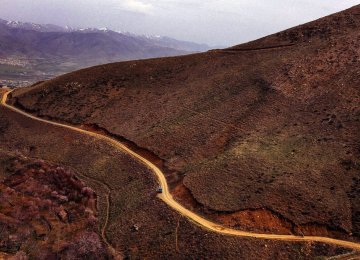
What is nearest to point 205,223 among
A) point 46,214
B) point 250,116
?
point 46,214

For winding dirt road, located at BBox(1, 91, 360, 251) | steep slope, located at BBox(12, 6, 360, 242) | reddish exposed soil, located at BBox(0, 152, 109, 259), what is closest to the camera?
winding dirt road, located at BBox(1, 91, 360, 251)

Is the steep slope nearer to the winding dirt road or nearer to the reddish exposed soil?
the winding dirt road

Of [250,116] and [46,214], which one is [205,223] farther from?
[250,116]

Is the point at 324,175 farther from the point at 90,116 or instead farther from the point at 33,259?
the point at 90,116

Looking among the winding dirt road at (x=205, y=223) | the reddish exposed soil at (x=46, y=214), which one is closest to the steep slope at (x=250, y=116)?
the winding dirt road at (x=205, y=223)

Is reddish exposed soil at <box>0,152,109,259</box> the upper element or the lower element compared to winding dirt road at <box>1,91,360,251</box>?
lower

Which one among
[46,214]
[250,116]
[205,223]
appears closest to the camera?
[205,223]

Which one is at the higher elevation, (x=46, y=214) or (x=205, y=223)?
(x=205, y=223)

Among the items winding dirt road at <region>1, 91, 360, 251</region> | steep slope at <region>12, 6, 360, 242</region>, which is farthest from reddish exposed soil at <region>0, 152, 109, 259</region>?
steep slope at <region>12, 6, 360, 242</region>

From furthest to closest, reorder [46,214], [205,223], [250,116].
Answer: [250,116], [46,214], [205,223]
